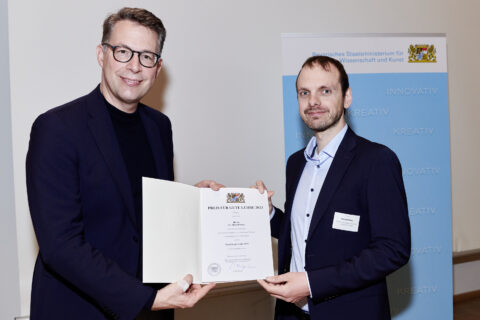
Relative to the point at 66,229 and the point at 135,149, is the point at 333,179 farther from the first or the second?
the point at 66,229

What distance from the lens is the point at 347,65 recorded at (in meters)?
3.57

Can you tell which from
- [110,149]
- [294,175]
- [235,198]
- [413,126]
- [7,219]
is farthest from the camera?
[413,126]

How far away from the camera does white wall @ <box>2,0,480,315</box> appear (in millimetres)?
2957

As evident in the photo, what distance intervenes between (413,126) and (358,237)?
1.94 metres

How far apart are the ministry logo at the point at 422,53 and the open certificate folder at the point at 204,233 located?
2.20m

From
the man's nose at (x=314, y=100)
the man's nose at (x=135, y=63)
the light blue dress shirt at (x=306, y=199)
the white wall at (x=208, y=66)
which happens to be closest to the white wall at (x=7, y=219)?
the white wall at (x=208, y=66)

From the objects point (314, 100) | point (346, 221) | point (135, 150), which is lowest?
point (346, 221)

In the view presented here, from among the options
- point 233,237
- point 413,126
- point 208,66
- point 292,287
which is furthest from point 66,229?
point 413,126

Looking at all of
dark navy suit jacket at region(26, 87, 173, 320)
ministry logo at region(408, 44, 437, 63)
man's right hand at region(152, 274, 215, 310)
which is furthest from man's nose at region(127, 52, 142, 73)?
ministry logo at region(408, 44, 437, 63)

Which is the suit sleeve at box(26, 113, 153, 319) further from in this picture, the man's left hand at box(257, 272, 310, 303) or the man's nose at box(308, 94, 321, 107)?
the man's nose at box(308, 94, 321, 107)

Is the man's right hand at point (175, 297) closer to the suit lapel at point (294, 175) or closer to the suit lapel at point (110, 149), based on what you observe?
the suit lapel at point (110, 149)

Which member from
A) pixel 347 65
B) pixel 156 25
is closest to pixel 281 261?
→ pixel 156 25

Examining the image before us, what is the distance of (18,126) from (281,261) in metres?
1.89

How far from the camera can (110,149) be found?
1.91 meters
